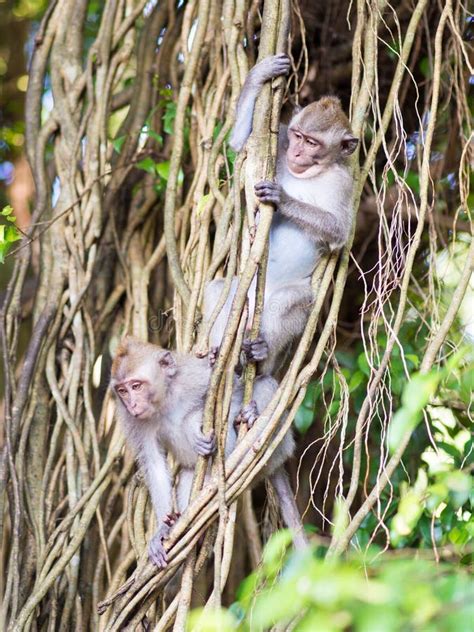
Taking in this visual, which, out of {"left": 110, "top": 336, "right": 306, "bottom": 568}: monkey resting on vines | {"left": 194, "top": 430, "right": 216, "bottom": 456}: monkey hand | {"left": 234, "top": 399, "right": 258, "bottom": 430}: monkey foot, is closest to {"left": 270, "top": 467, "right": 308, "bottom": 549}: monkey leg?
{"left": 110, "top": 336, "right": 306, "bottom": 568}: monkey resting on vines

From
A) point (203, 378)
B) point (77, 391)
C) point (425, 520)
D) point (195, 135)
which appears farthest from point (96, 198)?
point (425, 520)

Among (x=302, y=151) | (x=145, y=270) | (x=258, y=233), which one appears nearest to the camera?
(x=258, y=233)

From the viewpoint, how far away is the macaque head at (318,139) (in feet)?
13.0

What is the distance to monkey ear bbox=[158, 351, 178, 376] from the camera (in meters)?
3.77

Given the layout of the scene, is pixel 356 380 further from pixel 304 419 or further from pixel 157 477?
pixel 157 477

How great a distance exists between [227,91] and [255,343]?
176 centimetres

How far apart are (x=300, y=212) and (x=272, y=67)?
67 cm

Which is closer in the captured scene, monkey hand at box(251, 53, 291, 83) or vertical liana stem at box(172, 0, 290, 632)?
vertical liana stem at box(172, 0, 290, 632)

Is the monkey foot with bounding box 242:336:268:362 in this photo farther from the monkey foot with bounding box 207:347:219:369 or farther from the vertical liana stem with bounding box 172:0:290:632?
the monkey foot with bounding box 207:347:219:369

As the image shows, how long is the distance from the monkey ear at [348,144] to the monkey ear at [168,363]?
115 centimetres

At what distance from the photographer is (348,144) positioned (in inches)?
155

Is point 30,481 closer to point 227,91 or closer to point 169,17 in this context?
point 227,91

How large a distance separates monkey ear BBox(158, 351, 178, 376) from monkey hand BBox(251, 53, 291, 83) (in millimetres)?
1154

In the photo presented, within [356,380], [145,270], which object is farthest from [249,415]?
[145,270]
